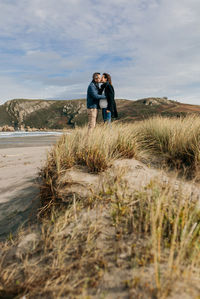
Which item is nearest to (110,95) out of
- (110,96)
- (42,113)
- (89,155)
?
(110,96)

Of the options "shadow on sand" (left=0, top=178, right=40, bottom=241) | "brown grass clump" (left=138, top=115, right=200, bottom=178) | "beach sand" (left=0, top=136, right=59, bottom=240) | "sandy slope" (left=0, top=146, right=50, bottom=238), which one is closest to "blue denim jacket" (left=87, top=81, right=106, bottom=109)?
"brown grass clump" (left=138, top=115, right=200, bottom=178)

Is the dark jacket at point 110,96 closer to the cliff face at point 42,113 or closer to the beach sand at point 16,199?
the beach sand at point 16,199

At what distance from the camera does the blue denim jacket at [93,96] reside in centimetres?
663

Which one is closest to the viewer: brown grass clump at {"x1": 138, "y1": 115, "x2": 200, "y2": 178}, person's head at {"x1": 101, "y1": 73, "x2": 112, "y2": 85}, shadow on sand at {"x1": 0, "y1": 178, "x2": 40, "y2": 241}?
shadow on sand at {"x1": 0, "y1": 178, "x2": 40, "y2": 241}

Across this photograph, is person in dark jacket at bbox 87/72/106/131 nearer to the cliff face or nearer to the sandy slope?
the sandy slope

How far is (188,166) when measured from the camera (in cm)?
382

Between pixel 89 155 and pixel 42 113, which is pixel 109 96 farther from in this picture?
pixel 42 113

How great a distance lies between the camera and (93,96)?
666 centimetres

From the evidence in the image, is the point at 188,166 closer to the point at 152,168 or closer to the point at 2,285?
the point at 152,168

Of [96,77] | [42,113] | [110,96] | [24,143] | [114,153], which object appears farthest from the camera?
→ [42,113]

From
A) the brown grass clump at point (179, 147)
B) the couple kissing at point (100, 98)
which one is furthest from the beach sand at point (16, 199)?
the couple kissing at point (100, 98)

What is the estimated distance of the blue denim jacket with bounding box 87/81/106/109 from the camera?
21.7 ft

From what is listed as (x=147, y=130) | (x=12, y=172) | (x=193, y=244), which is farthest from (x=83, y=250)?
(x=12, y=172)

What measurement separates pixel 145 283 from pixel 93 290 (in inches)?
16.0
